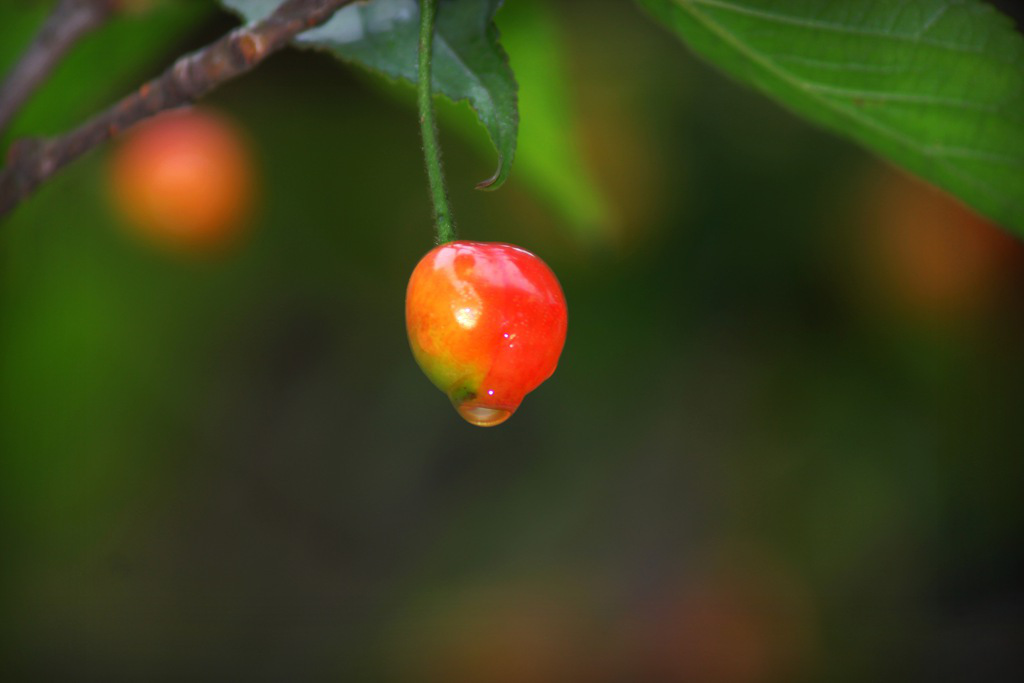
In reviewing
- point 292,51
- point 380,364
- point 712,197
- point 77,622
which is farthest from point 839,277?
point 77,622

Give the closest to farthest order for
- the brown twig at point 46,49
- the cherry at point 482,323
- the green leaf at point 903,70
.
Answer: the cherry at point 482,323
the green leaf at point 903,70
the brown twig at point 46,49

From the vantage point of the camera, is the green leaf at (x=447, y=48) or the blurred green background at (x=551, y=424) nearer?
the green leaf at (x=447, y=48)

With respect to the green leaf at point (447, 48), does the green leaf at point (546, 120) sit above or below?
below

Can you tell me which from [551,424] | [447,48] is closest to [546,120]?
[447,48]

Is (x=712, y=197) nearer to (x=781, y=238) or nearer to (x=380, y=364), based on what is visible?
(x=781, y=238)

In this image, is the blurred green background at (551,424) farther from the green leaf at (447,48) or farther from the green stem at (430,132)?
the green stem at (430,132)

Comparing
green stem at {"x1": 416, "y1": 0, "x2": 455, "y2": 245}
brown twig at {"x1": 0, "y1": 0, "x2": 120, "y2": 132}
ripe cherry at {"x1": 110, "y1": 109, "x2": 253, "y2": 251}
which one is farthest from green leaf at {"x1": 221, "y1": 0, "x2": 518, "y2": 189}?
ripe cherry at {"x1": 110, "y1": 109, "x2": 253, "y2": 251}

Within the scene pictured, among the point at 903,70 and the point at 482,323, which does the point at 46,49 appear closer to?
the point at 482,323

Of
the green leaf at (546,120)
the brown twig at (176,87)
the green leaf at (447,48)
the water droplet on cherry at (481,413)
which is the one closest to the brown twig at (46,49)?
the brown twig at (176,87)
